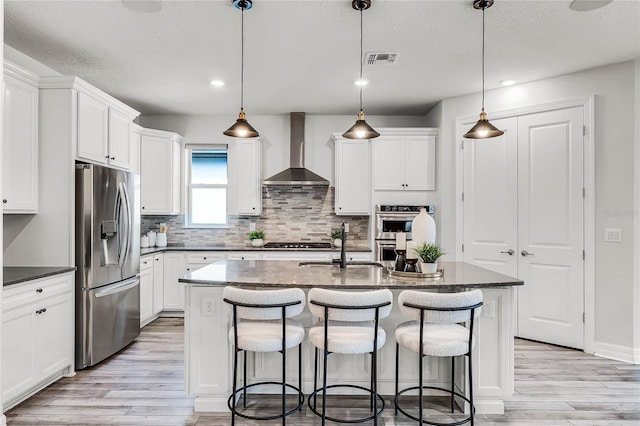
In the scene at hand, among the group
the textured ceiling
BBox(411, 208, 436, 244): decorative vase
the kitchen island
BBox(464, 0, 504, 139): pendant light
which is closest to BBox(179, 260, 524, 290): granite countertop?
the kitchen island

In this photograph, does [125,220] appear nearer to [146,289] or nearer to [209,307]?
[146,289]

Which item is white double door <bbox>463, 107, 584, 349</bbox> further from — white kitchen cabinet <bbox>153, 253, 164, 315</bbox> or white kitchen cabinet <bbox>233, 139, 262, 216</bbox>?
white kitchen cabinet <bbox>153, 253, 164, 315</bbox>

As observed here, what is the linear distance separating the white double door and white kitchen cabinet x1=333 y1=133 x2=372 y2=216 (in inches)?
49.9

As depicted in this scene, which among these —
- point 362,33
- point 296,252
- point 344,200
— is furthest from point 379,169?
point 362,33

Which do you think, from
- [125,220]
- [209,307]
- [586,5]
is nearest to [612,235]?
[586,5]

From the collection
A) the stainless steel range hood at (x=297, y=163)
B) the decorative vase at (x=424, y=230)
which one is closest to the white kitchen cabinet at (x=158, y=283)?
the stainless steel range hood at (x=297, y=163)

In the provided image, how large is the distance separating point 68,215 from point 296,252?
99.8 inches

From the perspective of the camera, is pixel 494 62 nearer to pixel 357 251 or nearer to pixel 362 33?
pixel 362 33

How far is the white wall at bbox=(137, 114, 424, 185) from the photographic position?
221 inches

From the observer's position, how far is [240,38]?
10.4ft

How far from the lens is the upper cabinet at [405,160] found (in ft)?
16.5

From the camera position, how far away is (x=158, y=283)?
190 inches

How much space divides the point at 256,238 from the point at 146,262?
1427 mm

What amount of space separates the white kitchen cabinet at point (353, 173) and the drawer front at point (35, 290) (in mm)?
3235
